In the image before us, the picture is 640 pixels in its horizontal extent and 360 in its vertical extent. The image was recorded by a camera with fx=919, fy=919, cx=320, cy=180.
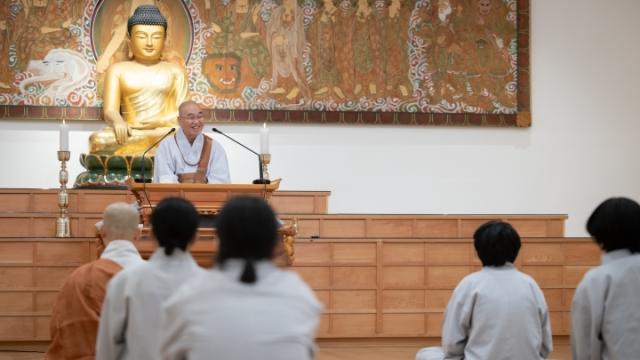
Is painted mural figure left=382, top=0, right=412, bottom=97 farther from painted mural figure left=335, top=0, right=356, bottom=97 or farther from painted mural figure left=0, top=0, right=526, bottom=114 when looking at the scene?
painted mural figure left=335, top=0, right=356, bottom=97

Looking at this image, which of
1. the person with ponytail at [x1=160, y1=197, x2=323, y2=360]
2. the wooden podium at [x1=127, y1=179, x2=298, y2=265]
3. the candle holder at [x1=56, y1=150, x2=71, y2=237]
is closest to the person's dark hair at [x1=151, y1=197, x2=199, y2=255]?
the person with ponytail at [x1=160, y1=197, x2=323, y2=360]

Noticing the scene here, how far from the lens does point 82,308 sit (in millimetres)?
2855

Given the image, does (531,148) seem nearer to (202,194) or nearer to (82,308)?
(202,194)

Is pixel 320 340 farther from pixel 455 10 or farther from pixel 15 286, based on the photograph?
pixel 455 10

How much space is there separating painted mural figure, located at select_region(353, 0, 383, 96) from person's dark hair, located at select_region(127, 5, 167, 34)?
5.55 ft

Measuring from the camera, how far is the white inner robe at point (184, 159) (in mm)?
5340

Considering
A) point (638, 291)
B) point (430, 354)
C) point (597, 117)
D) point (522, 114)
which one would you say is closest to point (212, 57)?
point (522, 114)

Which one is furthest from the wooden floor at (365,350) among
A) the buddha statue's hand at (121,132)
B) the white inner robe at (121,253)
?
the white inner robe at (121,253)

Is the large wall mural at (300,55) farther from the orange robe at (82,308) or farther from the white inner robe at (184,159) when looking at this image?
the orange robe at (82,308)

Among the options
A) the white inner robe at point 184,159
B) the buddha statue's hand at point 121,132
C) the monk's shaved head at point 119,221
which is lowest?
the monk's shaved head at point 119,221

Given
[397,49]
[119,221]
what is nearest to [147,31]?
[397,49]

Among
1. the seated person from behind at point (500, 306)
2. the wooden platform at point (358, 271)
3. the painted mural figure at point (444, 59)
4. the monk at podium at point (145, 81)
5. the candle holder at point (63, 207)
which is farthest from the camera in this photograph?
the painted mural figure at point (444, 59)

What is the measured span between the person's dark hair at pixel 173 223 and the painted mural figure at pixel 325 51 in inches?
221

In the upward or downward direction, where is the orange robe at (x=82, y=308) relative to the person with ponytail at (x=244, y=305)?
Answer: downward
